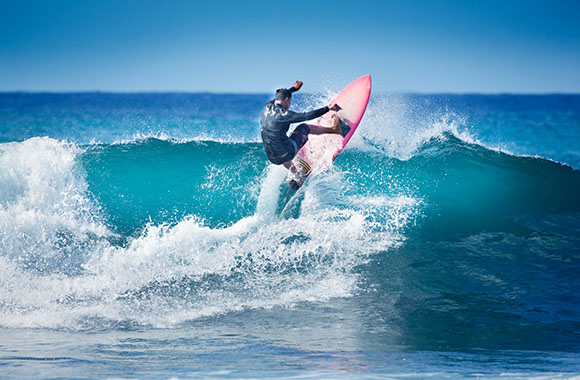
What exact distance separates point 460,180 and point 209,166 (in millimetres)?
3949

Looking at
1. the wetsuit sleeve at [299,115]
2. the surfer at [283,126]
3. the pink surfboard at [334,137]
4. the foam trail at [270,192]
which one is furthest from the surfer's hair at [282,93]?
the foam trail at [270,192]

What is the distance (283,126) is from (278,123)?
74mm

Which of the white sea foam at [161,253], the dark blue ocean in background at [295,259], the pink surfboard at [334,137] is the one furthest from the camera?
the pink surfboard at [334,137]

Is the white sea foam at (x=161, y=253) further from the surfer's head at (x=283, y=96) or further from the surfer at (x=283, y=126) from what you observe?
the surfer's head at (x=283, y=96)

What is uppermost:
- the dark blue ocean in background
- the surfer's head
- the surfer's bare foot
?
the surfer's head

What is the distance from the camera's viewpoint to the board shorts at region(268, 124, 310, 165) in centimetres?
680

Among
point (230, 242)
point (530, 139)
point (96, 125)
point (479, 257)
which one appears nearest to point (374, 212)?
point (479, 257)

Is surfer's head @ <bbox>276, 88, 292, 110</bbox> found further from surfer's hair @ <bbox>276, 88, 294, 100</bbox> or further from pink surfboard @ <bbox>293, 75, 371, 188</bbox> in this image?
pink surfboard @ <bbox>293, 75, 371, 188</bbox>

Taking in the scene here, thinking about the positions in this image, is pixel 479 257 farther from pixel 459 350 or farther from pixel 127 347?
pixel 127 347

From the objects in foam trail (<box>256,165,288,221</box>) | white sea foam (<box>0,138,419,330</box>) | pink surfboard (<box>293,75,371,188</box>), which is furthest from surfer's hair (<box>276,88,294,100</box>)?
foam trail (<box>256,165,288,221</box>)

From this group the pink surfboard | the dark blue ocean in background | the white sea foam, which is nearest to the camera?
the dark blue ocean in background

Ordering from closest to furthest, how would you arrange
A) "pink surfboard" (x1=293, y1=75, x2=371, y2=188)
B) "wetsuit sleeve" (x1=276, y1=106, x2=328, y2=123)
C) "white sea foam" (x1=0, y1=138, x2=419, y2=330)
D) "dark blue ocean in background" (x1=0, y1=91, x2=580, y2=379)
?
1. "dark blue ocean in background" (x1=0, y1=91, x2=580, y2=379)
2. "white sea foam" (x1=0, y1=138, x2=419, y2=330)
3. "wetsuit sleeve" (x1=276, y1=106, x2=328, y2=123)
4. "pink surfboard" (x1=293, y1=75, x2=371, y2=188)

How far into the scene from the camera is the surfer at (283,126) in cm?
636

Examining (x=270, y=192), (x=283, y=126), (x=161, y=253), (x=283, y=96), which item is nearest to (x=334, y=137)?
(x=270, y=192)
